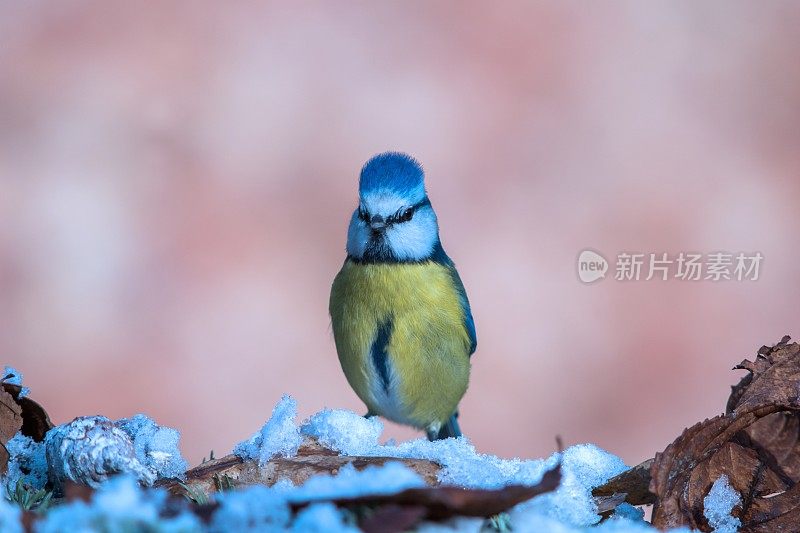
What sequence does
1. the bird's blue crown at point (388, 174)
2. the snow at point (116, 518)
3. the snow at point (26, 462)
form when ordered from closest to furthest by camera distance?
1. the snow at point (116, 518)
2. the snow at point (26, 462)
3. the bird's blue crown at point (388, 174)

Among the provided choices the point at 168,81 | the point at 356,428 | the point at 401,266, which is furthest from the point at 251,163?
the point at 356,428

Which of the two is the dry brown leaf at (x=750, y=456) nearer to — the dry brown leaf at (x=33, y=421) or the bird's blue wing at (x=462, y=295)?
the dry brown leaf at (x=33, y=421)

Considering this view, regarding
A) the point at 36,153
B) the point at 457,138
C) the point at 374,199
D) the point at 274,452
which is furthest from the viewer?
the point at 457,138

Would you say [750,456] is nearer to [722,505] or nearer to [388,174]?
[722,505]

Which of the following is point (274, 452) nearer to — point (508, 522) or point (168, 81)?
point (508, 522)

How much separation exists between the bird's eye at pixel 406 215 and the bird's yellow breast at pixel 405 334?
10cm

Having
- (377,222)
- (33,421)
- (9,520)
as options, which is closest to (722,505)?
(9,520)

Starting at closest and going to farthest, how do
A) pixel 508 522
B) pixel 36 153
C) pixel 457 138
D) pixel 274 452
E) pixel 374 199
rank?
pixel 508 522
pixel 274 452
pixel 374 199
pixel 36 153
pixel 457 138

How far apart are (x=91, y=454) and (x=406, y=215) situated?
1.00 m

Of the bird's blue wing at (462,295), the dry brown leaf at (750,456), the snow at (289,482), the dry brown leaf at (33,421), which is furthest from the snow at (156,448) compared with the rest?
the bird's blue wing at (462,295)

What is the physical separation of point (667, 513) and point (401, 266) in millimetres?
1039

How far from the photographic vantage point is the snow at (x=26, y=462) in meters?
0.95

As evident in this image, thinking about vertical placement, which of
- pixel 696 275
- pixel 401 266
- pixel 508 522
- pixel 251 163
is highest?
pixel 251 163

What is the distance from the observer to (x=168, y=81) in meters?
2.71
